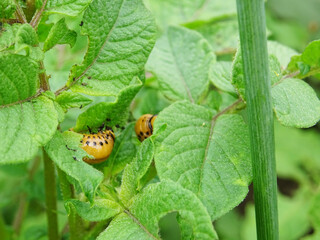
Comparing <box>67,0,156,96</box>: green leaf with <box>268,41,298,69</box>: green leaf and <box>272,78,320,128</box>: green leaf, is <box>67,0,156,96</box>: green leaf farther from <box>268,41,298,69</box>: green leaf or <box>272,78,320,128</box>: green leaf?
<box>268,41,298,69</box>: green leaf

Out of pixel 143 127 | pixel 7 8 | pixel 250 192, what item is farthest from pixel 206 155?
pixel 250 192

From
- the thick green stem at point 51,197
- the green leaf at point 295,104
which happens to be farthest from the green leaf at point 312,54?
the thick green stem at point 51,197

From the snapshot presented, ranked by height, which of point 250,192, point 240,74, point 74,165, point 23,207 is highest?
point 240,74

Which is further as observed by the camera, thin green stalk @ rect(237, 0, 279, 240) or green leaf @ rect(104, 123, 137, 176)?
green leaf @ rect(104, 123, 137, 176)

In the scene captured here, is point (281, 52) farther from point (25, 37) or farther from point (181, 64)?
point (25, 37)

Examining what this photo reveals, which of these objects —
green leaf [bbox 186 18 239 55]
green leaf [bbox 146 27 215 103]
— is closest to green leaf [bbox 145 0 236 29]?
green leaf [bbox 186 18 239 55]

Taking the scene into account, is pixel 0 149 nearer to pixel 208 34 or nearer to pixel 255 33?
pixel 255 33

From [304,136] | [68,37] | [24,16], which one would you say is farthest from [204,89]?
[304,136]
